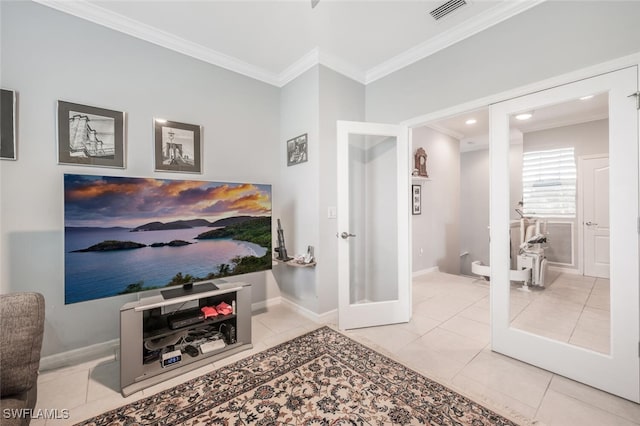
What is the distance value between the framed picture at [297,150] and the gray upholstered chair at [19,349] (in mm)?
2346

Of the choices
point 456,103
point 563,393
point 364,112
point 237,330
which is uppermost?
point 364,112

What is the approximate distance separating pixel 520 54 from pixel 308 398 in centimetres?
291

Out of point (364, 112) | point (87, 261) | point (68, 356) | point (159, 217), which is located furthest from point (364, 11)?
point (68, 356)

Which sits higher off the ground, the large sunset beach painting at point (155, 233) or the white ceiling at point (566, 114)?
the white ceiling at point (566, 114)

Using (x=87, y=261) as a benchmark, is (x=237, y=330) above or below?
below

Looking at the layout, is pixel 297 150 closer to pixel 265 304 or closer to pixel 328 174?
pixel 328 174

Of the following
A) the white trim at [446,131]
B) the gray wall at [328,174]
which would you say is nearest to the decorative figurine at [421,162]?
the white trim at [446,131]

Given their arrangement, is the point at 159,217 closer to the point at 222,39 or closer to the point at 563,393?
the point at 222,39

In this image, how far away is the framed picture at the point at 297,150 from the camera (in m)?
2.95

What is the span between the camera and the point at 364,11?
2.19 metres

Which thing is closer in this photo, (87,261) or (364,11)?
(87,261)

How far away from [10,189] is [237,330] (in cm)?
195

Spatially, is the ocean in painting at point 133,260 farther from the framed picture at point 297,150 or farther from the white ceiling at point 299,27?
the white ceiling at point 299,27

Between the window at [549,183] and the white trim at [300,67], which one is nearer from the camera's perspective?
the window at [549,183]
